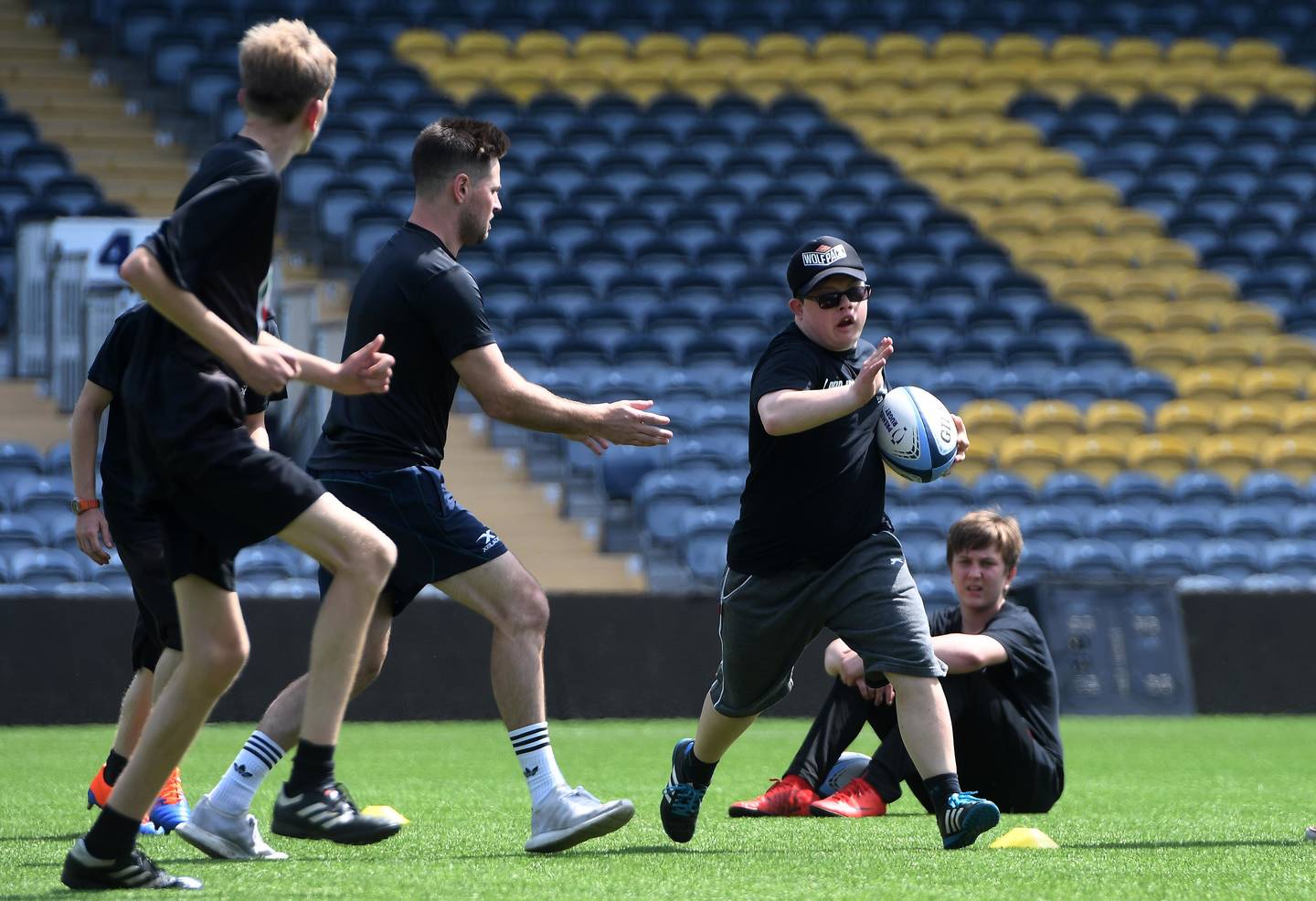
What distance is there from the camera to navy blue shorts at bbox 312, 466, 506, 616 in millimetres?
4988

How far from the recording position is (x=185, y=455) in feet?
13.5

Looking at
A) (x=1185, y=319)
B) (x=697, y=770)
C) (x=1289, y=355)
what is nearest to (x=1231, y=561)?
(x=1289, y=355)

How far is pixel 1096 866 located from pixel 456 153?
→ 2665mm

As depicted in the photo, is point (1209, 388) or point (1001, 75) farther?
point (1001, 75)

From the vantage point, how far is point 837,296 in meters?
5.41

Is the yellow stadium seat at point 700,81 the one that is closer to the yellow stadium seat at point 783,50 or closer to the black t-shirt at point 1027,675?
the yellow stadium seat at point 783,50

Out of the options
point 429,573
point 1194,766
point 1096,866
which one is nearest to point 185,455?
point 429,573

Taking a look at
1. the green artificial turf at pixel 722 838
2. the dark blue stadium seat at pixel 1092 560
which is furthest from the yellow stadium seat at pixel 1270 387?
the green artificial turf at pixel 722 838

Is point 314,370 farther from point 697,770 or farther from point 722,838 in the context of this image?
point 722,838

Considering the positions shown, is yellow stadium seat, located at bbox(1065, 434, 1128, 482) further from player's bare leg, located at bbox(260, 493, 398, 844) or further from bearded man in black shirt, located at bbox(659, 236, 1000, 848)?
player's bare leg, located at bbox(260, 493, 398, 844)

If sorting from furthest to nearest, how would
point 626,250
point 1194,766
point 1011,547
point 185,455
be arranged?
point 626,250, point 1194,766, point 1011,547, point 185,455

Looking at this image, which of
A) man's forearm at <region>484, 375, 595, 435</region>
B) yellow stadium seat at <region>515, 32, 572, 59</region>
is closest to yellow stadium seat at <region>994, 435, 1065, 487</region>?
yellow stadium seat at <region>515, 32, 572, 59</region>

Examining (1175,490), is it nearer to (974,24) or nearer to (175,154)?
(974,24)

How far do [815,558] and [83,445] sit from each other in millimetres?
2330
